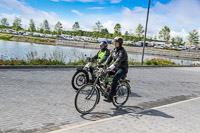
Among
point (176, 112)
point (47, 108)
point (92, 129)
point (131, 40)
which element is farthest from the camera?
point (131, 40)

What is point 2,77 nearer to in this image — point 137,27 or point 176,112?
point 176,112

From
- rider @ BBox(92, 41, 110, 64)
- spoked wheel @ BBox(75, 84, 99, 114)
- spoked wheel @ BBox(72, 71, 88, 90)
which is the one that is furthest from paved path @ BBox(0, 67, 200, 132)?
rider @ BBox(92, 41, 110, 64)

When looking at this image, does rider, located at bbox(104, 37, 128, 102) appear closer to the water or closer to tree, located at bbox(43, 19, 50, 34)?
the water

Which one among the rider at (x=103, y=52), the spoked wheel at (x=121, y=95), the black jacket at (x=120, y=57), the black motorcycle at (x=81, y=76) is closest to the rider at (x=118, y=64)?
the black jacket at (x=120, y=57)

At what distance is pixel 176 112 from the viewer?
605 centimetres

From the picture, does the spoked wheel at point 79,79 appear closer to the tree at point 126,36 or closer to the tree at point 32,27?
the tree at point 126,36

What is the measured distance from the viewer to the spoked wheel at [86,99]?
5.21 metres

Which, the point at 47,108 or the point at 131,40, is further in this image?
the point at 131,40

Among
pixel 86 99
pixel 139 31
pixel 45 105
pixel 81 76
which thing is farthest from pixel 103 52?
pixel 139 31

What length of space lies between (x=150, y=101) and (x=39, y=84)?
421 centimetres

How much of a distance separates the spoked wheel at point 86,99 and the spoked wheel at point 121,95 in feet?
2.99

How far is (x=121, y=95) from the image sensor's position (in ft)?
21.1

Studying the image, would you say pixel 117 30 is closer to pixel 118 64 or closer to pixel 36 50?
pixel 36 50

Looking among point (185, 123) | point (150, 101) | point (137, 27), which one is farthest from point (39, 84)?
point (137, 27)
